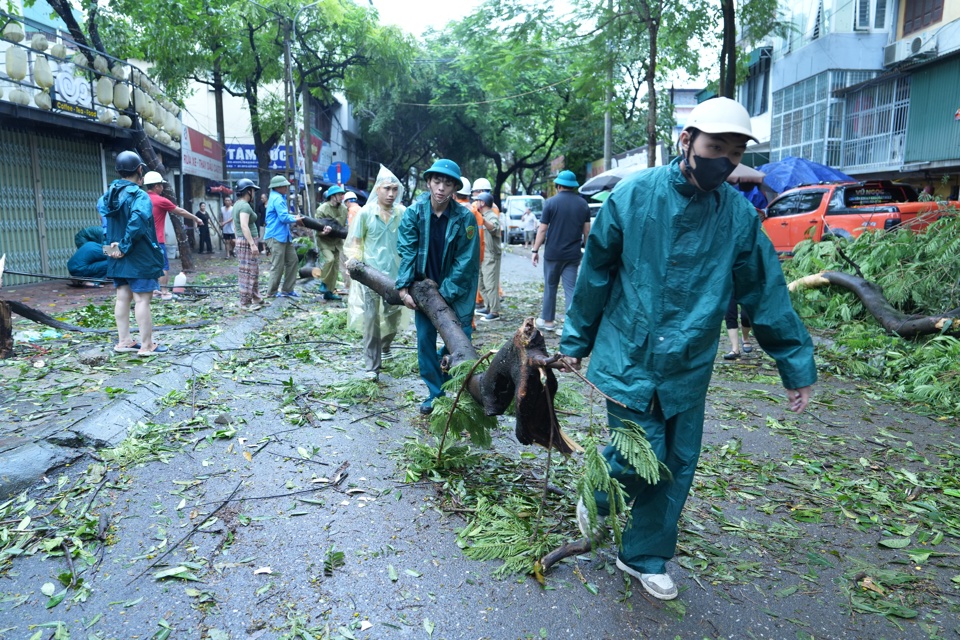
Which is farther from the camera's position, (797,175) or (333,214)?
(797,175)

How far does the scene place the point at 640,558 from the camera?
9.97 feet

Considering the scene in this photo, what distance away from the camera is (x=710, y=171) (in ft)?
8.91

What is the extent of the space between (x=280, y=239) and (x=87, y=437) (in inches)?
261

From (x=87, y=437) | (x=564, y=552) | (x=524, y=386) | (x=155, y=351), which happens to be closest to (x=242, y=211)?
(x=155, y=351)

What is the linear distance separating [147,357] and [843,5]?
831 inches

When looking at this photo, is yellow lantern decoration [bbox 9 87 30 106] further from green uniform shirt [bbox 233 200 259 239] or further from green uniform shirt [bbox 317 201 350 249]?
green uniform shirt [bbox 317 201 350 249]

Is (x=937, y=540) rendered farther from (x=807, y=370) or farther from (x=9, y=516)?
(x=9, y=516)

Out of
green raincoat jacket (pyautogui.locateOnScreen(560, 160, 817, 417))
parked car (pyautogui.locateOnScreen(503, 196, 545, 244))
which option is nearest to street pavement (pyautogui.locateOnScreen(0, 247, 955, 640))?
green raincoat jacket (pyautogui.locateOnScreen(560, 160, 817, 417))

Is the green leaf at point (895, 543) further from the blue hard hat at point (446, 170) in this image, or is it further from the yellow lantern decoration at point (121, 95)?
the yellow lantern decoration at point (121, 95)

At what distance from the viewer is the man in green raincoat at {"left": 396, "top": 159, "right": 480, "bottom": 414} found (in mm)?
4840

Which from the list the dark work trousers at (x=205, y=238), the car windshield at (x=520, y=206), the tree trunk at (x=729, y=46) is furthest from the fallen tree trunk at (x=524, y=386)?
the car windshield at (x=520, y=206)

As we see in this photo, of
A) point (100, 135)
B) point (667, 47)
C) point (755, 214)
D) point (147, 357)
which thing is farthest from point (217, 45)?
point (755, 214)

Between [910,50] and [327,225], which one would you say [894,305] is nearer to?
[327,225]

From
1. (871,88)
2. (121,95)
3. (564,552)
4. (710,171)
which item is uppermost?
(871,88)
